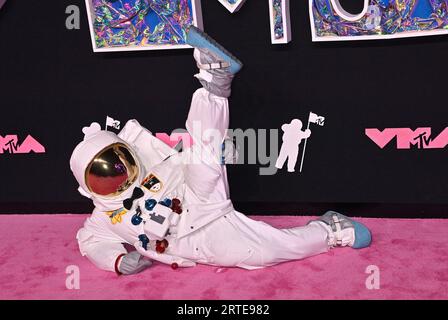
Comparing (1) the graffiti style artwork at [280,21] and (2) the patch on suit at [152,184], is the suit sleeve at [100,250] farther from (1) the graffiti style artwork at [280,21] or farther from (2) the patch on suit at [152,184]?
(1) the graffiti style artwork at [280,21]

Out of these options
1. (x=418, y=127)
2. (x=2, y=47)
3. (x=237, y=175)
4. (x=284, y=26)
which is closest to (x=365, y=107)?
(x=418, y=127)

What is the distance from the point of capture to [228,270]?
7.00 ft

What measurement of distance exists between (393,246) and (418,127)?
616 millimetres

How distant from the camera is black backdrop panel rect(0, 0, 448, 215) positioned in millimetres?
2412

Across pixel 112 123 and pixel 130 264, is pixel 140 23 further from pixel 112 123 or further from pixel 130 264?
pixel 130 264

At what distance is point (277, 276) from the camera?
2.05 meters

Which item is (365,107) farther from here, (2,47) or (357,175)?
(2,47)

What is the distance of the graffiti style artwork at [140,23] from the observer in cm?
244

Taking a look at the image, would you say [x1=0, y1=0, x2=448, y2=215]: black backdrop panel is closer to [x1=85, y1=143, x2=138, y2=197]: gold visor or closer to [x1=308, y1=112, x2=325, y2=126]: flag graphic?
[x1=308, y1=112, x2=325, y2=126]: flag graphic

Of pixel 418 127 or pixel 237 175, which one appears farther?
pixel 237 175

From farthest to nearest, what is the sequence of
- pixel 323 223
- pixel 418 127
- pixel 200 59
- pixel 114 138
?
pixel 418 127 → pixel 323 223 → pixel 114 138 → pixel 200 59

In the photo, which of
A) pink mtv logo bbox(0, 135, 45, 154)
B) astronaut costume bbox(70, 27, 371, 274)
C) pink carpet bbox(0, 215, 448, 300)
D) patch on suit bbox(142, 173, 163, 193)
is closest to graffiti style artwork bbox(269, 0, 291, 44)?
astronaut costume bbox(70, 27, 371, 274)

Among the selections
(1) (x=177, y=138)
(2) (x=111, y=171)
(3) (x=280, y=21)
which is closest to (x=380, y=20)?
(3) (x=280, y=21)

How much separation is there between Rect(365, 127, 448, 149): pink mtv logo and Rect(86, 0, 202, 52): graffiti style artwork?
3.45ft
